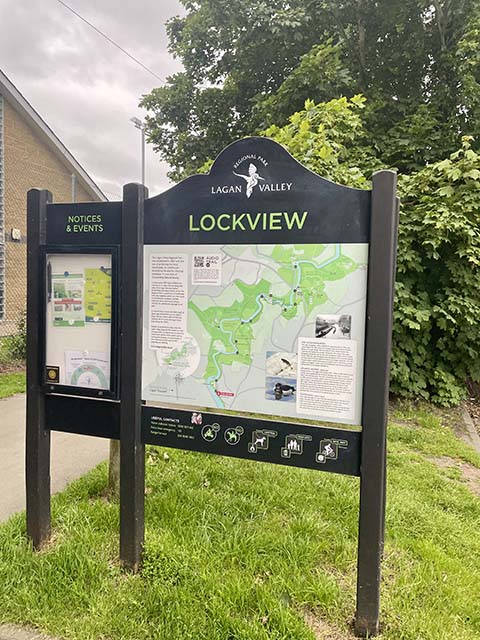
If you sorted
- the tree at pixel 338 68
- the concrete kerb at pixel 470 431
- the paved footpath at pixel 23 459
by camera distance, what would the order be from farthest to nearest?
the tree at pixel 338 68
the concrete kerb at pixel 470 431
the paved footpath at pixel 23 459

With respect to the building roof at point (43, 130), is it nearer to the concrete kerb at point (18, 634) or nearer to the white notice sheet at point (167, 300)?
the white notice sheet at point (167, 300)

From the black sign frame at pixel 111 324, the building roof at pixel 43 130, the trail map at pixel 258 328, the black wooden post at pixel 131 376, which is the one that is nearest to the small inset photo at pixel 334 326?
the trail map at pixel 258 328

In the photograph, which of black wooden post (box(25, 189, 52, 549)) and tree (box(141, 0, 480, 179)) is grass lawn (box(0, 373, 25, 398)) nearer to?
black wooden post (box(25, 189, 52, 549))

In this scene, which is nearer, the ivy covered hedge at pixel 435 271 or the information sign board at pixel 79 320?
the information sign board at pixel 79 320

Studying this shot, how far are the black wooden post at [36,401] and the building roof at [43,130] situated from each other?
11.9 metres

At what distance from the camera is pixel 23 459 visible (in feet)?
12.7

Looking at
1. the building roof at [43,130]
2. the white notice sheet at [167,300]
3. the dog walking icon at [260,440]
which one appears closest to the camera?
the dog walking icon at [260,440]

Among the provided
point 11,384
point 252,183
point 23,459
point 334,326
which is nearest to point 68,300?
point 252,183

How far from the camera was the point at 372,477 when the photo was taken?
6.48ft

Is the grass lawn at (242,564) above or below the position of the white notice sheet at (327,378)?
below

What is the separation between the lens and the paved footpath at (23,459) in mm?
3236

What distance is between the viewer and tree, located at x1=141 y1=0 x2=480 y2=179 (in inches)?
285

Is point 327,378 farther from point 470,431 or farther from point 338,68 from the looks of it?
point 338,68

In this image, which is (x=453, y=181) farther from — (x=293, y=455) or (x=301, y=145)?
(x=293, y=455)
